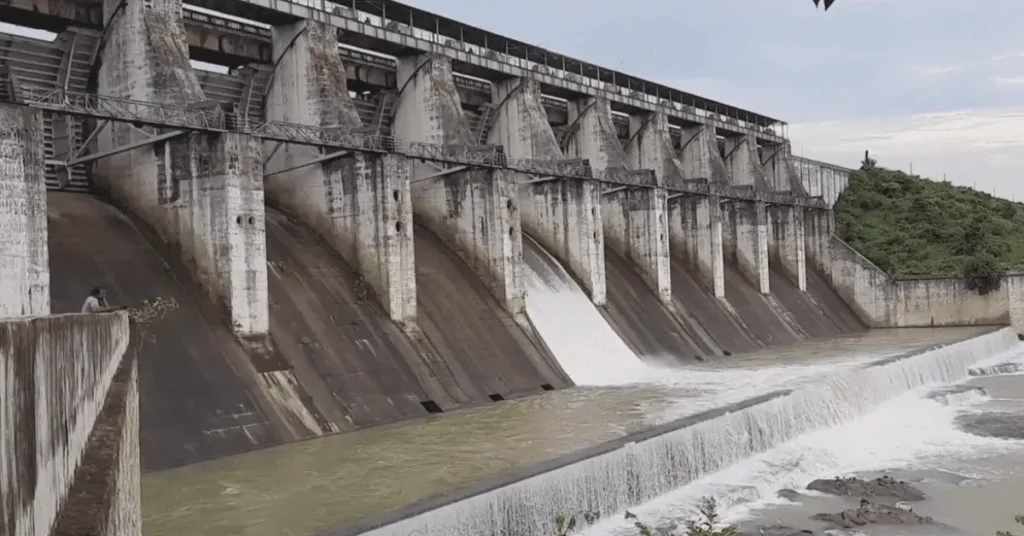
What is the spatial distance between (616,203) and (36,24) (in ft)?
62.1

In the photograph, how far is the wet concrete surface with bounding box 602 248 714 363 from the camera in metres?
26.4

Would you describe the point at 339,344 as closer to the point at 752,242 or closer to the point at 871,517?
the point at 871,517

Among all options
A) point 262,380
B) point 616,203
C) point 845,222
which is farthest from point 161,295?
point 845,222

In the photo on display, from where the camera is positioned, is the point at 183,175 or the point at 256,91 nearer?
the point at 183,175

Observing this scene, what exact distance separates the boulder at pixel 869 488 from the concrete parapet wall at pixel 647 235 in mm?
15895

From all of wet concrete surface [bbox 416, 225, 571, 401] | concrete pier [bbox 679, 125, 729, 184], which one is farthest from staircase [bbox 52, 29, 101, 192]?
concrete pier [bbox 679, 125, 729, 184]

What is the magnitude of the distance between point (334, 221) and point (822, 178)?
113 feet

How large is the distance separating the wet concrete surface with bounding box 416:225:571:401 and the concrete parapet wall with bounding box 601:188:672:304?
8.84m

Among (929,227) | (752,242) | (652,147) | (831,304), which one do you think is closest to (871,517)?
(652,147)

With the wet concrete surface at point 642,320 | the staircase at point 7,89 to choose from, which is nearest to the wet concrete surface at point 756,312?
the wet concrete surface at point 642,320

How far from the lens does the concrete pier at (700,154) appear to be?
38.7 m

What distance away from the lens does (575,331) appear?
24.5 m

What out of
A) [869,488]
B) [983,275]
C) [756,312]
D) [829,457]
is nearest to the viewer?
[869,488]

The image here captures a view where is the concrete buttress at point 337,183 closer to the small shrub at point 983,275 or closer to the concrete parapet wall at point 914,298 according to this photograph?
the concrete parapet wall at point 914,298
